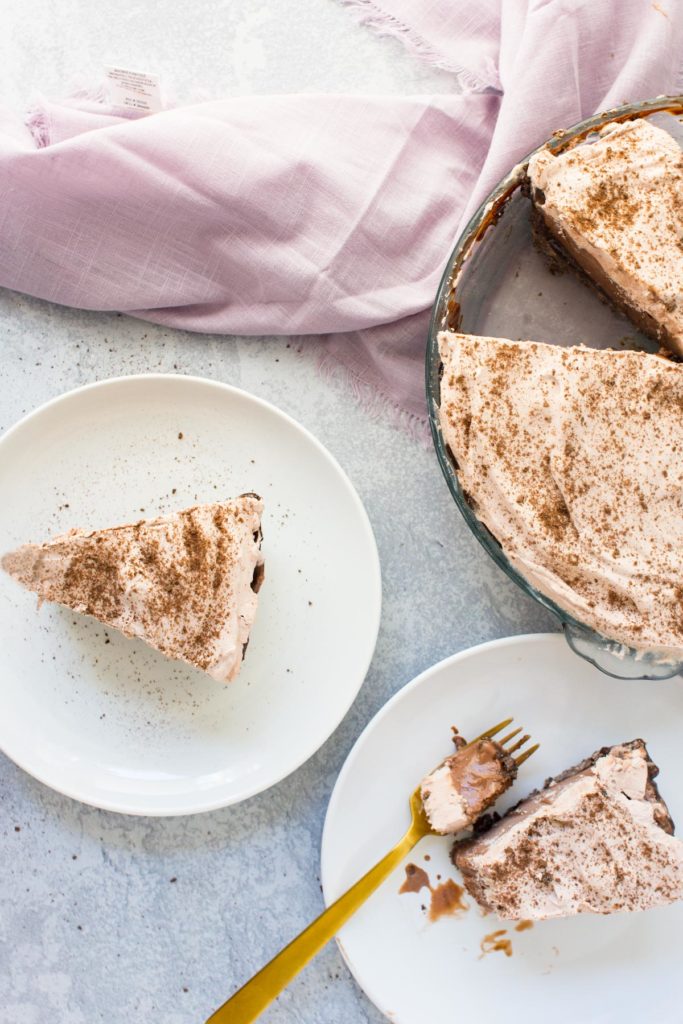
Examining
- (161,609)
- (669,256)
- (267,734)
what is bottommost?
(267,734)

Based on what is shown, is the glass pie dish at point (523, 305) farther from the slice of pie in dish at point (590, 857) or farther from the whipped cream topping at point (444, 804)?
the whipped cream topping at point (444, 804)

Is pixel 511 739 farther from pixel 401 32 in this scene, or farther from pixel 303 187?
pixel 401 32

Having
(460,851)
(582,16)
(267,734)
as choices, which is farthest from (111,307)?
(460,851)

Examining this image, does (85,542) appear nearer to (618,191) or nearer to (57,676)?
(57,676)

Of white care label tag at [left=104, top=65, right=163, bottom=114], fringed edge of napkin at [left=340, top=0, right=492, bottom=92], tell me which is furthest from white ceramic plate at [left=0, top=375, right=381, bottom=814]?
fringed edge of napkin at [left=340, top=0, right=492, bottom=92]

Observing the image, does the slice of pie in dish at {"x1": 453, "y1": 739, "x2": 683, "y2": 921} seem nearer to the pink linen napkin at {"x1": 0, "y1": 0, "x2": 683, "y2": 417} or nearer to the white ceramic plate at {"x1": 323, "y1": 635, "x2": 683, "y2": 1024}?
the white ceramic plate at {"x1": 323, "y1": 635, "x2": 683, "y2": 1024}

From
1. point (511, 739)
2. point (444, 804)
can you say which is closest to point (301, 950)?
point (444, 804)
